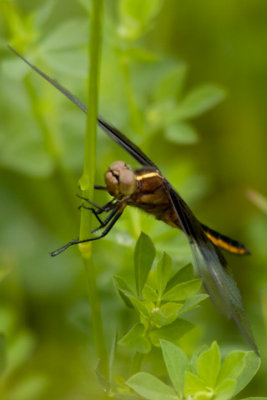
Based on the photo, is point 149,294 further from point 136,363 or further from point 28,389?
point 28,389

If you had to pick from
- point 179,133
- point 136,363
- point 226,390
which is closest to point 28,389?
point 136,363

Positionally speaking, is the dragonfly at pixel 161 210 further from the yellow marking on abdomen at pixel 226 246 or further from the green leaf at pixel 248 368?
the yellow marking on abdomen at pixel 226 246

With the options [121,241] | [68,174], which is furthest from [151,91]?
[121,241]

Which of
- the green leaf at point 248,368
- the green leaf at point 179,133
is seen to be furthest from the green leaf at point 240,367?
the green leaf at point 179,133

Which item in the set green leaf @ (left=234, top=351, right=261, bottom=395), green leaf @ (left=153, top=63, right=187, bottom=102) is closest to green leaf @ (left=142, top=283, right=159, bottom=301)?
green leaf @ (left=234, top=351, right=261, bottom=395)

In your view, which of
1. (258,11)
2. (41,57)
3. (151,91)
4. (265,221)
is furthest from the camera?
(258,11)

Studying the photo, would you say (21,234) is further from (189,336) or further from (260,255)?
(189,336)
